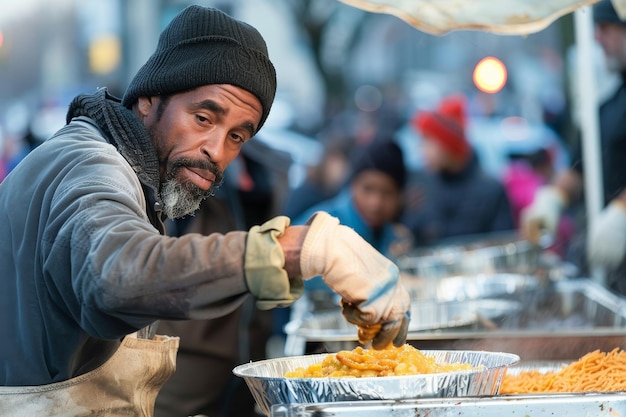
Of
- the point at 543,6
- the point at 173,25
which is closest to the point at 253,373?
the point at 173,25

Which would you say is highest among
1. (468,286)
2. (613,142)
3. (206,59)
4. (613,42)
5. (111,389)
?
(613,42)

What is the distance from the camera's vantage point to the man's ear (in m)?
2.49

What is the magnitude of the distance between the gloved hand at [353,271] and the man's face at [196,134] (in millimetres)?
620

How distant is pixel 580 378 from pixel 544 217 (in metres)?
4.70

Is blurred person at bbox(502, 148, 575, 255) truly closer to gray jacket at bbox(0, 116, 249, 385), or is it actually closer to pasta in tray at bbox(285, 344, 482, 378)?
pasta in tray at bbox(285, 344, 482, 378)

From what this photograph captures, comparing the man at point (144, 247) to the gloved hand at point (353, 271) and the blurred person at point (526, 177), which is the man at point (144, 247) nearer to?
the gloved hand at point (353, 271)

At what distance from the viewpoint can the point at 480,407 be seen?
5.98ft

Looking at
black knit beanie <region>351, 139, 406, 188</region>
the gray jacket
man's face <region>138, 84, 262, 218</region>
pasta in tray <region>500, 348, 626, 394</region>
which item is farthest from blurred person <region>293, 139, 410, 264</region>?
the gray jacket

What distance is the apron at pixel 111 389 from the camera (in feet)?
7.09

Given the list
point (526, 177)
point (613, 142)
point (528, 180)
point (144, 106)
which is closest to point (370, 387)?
point (144, 106)

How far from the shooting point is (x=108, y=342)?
225cm

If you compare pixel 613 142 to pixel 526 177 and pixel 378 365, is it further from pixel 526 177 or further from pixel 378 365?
pixel 526 177

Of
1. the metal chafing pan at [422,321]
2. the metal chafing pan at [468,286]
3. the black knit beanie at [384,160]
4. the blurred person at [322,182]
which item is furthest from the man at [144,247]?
the blurred person at [322,182]

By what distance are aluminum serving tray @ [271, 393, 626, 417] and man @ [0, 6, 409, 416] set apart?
166 mm
